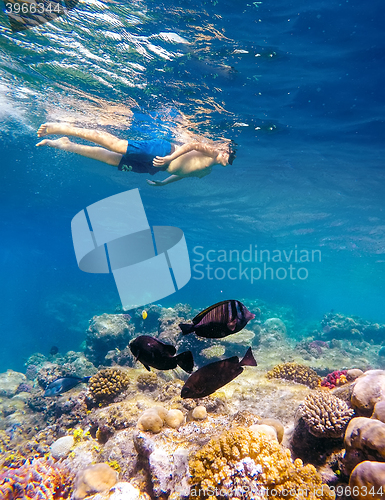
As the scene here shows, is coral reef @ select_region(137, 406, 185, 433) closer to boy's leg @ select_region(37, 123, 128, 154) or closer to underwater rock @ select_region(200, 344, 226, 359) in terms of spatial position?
underwater rock @ select_region(200, 344, 226, 359)

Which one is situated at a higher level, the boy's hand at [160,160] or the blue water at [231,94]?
the blue water at [231,94]

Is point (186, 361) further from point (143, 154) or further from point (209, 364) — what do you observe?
point (143, 154)

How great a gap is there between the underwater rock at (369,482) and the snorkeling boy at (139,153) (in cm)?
696

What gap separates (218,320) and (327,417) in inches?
114

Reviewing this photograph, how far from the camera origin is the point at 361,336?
827 inches

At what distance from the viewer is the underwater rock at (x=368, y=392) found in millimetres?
3455

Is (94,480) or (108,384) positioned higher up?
(94,480)

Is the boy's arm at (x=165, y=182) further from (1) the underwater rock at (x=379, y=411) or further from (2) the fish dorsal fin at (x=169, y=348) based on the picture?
(1) the underwater rock at (x=379, y=411)

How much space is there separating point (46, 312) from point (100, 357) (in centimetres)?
2719

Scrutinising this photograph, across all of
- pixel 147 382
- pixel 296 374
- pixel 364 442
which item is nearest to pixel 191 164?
pixel 147 382

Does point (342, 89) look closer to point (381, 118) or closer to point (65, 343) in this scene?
point (381, 118)

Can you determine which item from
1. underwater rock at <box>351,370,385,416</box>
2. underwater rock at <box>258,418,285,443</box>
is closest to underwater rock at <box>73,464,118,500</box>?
underwater rock at <box>258,418,285,443</box>

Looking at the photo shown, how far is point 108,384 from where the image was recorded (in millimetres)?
6652

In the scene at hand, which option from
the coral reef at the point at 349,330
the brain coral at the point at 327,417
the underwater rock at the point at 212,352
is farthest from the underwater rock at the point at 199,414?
the coral reef at the point at 349,330
